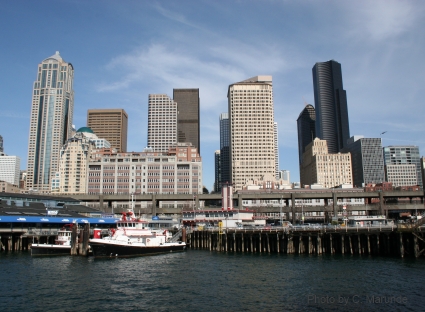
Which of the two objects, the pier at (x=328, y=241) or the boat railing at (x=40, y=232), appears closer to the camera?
the pier at (x=328, y=241)

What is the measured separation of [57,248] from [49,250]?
156cm

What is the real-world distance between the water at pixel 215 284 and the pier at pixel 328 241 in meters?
5.40

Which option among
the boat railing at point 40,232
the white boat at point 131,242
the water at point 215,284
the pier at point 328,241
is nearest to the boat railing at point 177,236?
the white boat at point 131,242

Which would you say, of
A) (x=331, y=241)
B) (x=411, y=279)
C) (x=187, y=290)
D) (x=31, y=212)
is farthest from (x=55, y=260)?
(x=411, y=279)

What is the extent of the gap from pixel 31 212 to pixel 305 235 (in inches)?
2982

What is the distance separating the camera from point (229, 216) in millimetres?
125312

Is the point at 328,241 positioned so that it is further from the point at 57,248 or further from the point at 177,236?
the point at 57,248

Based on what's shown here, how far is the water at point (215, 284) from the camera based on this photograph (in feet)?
132

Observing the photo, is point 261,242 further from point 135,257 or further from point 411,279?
point 411,279

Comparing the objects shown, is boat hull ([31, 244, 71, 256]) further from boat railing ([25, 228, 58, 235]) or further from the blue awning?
boat railing ([25, 228, 58, 235])

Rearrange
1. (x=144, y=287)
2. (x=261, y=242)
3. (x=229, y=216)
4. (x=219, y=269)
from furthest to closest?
(x=229, y=216) < (x=261, y=242) < (x=219, y=269) < (x=144, y=287)

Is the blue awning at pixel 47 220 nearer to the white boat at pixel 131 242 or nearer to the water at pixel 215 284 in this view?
the white boat at pixel 131 242

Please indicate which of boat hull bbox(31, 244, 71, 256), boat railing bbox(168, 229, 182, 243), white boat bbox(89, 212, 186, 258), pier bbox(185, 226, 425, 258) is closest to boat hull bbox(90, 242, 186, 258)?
white boat bbox(89, 212, 186, 258)

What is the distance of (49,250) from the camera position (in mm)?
77500
